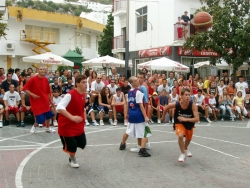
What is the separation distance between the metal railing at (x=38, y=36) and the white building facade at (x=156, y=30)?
379 inches

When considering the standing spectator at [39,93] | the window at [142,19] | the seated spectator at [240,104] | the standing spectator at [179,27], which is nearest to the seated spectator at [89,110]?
the standing spectator at [39,93]

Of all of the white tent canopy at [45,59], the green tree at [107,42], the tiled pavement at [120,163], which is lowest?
the tiled pavement at [120,163]

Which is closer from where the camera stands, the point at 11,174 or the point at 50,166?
the point at 11,174

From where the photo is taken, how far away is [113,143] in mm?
9898

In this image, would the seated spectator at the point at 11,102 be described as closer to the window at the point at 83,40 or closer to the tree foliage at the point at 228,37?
the tree foliage at the point at 228,37

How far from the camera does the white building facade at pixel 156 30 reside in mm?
25891

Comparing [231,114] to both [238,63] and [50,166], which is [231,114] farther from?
[50,166]

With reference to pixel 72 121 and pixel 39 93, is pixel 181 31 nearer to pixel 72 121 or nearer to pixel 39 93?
pixel 39 93

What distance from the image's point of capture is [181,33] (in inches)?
1000

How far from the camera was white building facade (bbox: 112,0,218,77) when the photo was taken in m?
25.9

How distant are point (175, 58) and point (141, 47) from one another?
4897mm

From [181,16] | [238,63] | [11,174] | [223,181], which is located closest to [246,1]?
[238,63]

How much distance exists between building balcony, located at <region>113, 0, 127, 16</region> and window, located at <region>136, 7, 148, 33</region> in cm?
211

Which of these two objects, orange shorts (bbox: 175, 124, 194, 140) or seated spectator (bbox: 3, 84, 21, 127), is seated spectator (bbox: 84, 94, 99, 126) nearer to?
seated spectator (bbox: 3, 84, 21, 127)
